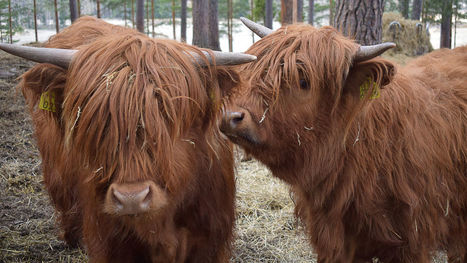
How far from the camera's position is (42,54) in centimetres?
217

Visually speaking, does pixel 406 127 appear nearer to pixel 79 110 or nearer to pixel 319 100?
pixel 319 100

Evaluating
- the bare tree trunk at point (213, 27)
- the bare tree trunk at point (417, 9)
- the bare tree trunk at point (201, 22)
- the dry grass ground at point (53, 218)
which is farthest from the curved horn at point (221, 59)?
the bare tree trunk at point (417, 9)

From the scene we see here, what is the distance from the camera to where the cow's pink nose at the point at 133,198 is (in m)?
1.87

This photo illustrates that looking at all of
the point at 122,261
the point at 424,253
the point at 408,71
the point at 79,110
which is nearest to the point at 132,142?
the point at 79,110

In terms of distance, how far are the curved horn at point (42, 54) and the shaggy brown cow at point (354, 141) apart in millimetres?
877

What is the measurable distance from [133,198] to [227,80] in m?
0.91

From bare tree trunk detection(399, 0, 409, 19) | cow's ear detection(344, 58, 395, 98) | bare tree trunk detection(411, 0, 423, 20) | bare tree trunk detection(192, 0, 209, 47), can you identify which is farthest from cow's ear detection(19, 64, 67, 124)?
bare tree trunk detection(399, 0, 409, 19)

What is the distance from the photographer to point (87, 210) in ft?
8.65

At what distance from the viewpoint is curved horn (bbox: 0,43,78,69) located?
2.12m

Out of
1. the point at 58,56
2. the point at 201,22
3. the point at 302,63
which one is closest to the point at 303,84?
the point at 302,63

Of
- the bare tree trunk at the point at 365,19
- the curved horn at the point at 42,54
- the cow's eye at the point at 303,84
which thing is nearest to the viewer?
the curved horn at the point at 42,54

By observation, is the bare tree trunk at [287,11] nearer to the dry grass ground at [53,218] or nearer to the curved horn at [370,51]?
the dry grass ground at [53,218]

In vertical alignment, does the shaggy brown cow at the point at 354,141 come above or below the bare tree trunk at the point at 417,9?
below

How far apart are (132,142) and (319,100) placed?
45.1 inches
